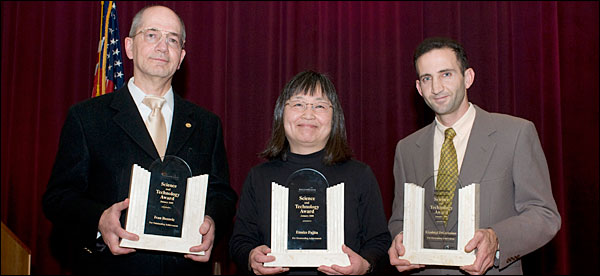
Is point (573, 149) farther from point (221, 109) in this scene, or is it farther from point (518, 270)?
point (221, 109)

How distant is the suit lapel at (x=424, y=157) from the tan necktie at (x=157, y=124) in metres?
1.30

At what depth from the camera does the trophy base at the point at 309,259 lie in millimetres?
2412

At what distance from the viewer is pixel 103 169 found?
265cm

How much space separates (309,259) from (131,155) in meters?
0.97

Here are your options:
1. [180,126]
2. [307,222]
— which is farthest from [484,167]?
[180,126]

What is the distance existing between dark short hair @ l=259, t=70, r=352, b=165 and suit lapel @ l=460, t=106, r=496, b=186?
1.92 feet

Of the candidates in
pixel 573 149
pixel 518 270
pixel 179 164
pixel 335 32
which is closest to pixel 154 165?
pixel 179 164

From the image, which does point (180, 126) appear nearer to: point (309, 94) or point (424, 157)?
point (309, 94)

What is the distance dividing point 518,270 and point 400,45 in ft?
10.4

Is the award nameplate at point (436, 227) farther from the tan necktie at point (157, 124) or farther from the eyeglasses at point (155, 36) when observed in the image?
the eyeglasses at point (155, 36)

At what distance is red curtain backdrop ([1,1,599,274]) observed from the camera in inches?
213

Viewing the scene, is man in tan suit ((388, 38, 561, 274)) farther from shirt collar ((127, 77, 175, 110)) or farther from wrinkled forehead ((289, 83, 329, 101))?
shirt collar ((127, 77, 175, 110))

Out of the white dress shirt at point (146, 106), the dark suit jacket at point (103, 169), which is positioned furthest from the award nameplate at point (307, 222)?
the white dress shirt at point (146, 106)

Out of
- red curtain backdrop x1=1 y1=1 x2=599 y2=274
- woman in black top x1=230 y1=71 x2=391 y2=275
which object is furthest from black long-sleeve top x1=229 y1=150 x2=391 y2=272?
red curtain backdrop x1=1 y1=1 x2=599 y2=274
